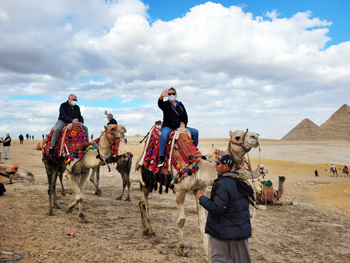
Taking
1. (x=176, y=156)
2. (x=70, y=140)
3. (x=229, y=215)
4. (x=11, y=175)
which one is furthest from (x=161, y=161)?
(x=70, y=140)

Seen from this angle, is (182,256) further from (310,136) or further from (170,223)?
(310,136)

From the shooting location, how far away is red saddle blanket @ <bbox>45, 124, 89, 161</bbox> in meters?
7.98

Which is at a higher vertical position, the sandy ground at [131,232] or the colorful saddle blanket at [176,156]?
the colorful saddle blanket at [176,156]

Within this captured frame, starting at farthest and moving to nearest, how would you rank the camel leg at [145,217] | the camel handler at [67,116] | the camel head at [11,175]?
A: the camel handler at [67,116] < the camel leg at [145,217] < the camel head at [11,175]

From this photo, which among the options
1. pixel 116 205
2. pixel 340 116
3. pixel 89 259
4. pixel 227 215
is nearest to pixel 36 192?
pixel 116 205

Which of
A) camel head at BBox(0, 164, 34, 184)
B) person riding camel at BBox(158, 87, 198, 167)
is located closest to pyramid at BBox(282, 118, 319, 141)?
person riding camel at BBox(158, 87, 198, 167)

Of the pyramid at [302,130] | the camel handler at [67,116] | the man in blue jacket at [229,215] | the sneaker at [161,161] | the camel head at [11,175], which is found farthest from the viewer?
the pyramid at [302,130]

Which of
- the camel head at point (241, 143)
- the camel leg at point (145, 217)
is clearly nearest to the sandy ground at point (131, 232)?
the camel leg at point (145, 217)

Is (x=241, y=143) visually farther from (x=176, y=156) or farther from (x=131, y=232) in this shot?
(x=131, y=232)

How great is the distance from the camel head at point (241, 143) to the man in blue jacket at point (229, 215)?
1800mm

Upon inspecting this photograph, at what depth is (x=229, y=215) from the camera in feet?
12.0

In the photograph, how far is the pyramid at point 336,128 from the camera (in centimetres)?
14888

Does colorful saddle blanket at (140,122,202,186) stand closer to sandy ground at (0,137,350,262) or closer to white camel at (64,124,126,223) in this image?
white camel at (64,124,126,223)

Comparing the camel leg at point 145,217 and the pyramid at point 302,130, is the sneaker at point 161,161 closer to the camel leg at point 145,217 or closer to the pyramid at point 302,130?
the camel leg at point 145,217
